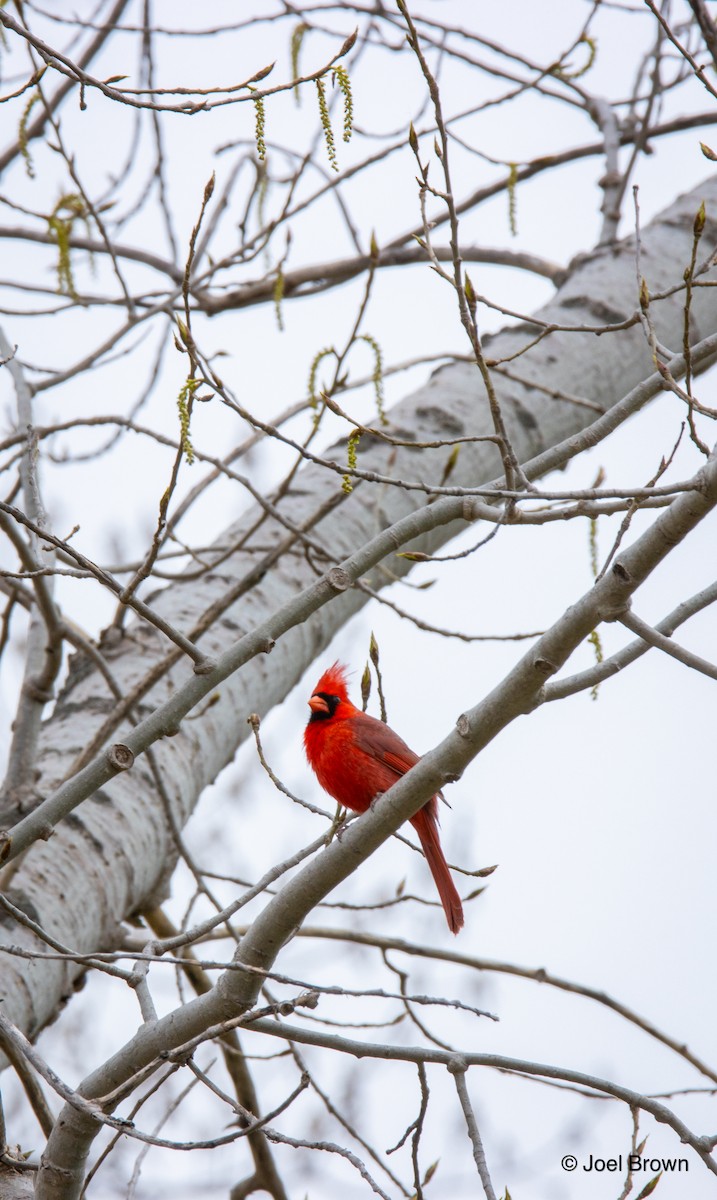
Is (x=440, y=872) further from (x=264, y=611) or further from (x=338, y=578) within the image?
(x=338, y=578)

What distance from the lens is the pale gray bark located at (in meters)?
3.34

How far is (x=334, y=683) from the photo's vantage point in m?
5.36

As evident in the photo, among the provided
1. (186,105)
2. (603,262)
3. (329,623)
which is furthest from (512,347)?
(186,105)

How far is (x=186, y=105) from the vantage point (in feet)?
8.09

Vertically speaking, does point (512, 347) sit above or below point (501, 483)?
above

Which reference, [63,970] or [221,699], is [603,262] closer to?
[221,699]

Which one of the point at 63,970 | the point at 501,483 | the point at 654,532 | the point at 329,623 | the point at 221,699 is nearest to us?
the point at 654,532

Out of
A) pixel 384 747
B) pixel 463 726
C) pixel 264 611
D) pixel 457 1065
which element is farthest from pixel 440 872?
pixel 463 726

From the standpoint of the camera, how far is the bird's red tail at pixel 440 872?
4141 mm

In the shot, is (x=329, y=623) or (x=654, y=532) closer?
(x=654, y=532)

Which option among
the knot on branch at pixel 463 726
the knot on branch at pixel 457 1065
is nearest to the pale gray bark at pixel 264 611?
the knot on branch at pixel 463 726

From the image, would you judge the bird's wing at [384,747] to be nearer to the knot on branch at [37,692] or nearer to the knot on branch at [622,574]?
the knot on branch at [37,692]

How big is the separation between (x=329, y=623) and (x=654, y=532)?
2.73m

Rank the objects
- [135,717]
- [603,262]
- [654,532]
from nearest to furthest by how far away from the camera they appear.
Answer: [654,532], [135,717], [603,262]
